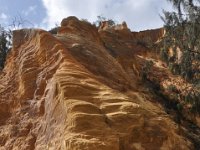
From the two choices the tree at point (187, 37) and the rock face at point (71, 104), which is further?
the tree at point (187, 37)

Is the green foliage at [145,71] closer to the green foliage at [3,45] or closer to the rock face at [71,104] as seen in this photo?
the rock face at [71,104]

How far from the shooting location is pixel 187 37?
61.4 ft

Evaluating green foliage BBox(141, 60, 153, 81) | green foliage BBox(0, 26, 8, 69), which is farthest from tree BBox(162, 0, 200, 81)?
green foliage BBox(0, 26, 8, 69)

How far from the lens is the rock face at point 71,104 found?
36.3 ft

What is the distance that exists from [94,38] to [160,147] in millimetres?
9201

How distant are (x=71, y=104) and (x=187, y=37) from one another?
8.82 metres

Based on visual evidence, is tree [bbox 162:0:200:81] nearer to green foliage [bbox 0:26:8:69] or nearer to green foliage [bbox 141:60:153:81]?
green foliage [bbox 141:60:153:81]

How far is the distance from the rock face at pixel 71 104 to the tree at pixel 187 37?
374 centimetres

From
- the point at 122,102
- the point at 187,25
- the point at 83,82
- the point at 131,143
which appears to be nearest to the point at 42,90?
the point at 83,82

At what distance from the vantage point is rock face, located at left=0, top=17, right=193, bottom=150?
1105 centimetres

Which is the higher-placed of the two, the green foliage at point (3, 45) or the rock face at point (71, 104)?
the green foliage at point (3, 45)

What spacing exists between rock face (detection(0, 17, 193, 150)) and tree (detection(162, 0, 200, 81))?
3741 millimetres

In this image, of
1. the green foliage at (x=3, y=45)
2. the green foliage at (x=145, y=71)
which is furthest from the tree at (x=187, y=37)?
the green foliage at (x=3, y=45)

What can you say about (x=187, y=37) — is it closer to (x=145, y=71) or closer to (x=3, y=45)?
(x=145, y=71)
